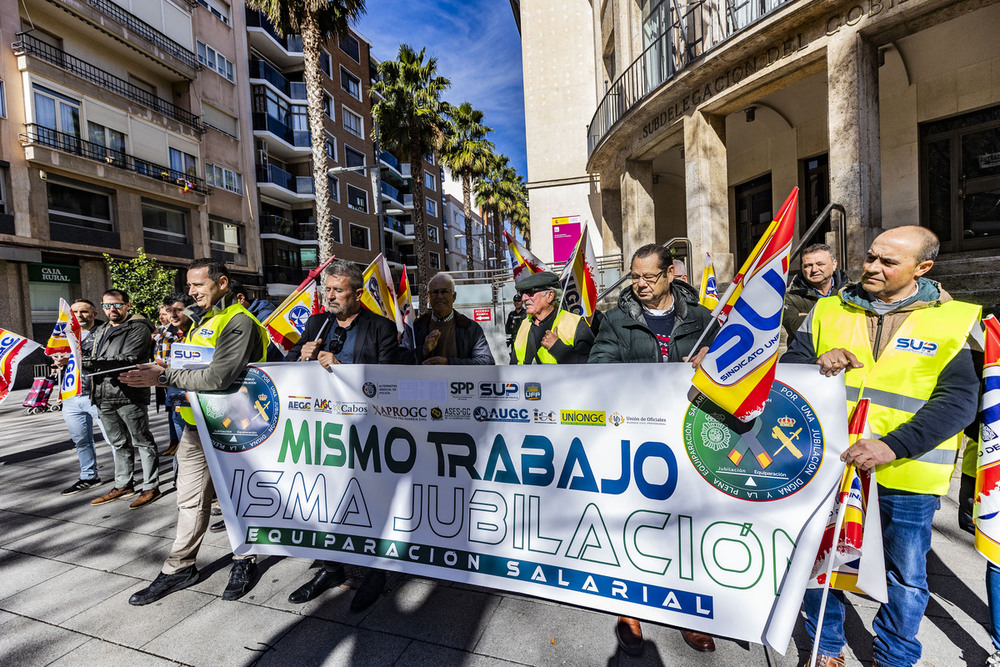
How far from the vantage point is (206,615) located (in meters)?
2.88

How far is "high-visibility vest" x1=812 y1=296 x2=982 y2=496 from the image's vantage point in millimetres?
1946

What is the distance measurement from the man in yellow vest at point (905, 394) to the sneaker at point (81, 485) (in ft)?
21.5

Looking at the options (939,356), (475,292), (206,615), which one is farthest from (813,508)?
(475,292)

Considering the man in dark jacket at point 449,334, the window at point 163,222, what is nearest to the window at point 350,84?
the window at point 163,222

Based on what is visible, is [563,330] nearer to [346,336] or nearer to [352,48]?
[346,336]

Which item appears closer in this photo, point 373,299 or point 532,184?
point 373,299

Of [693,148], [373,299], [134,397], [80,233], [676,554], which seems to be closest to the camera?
[676,554]

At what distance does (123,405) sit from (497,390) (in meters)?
4.27

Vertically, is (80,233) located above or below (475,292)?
above

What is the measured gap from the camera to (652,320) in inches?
121

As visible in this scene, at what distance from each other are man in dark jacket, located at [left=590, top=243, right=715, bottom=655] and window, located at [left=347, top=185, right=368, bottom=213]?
124 ft

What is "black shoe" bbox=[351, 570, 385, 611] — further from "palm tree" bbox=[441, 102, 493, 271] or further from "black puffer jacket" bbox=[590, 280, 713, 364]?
"palm tree" bbox=[441, 102, 493, 271]

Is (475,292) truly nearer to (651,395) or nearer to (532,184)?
(532,184)

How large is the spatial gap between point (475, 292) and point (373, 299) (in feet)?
41.3
